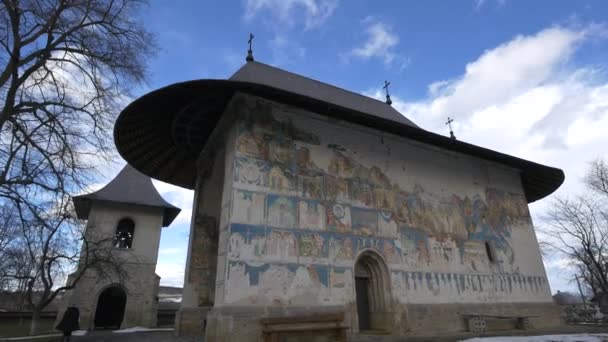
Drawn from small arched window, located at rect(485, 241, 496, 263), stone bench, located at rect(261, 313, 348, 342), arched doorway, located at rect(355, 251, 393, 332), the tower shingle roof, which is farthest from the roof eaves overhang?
the tower shingle roof

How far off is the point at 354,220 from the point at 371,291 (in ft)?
6.18

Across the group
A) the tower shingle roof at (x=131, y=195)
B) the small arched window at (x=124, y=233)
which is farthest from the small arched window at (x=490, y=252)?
the small arched window at (x=124, y=233)

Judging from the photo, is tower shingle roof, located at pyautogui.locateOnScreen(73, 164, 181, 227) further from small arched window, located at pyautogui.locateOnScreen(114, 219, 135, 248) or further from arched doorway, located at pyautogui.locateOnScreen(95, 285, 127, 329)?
arched doorway, located at pyautogui.locateOnScreen(95, 285, 127, 329)

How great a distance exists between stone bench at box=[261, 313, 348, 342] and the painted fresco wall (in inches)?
15.4

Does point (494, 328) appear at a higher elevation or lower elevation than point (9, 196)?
lower

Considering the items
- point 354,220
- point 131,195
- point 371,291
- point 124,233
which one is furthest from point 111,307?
point 354,220

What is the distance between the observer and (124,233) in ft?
57.9

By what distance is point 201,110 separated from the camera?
9.61m

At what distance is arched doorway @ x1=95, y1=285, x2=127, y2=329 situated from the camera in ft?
55.1

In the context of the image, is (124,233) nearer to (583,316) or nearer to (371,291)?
(371,291)

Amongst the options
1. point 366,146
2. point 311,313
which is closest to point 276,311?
point 311,313

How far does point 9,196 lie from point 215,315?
4111 mm

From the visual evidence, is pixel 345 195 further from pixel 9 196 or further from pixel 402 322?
pixel 9 196

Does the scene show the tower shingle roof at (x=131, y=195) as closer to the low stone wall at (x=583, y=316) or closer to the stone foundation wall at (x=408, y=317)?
the stone foundation wall at (x=408, y=317)
